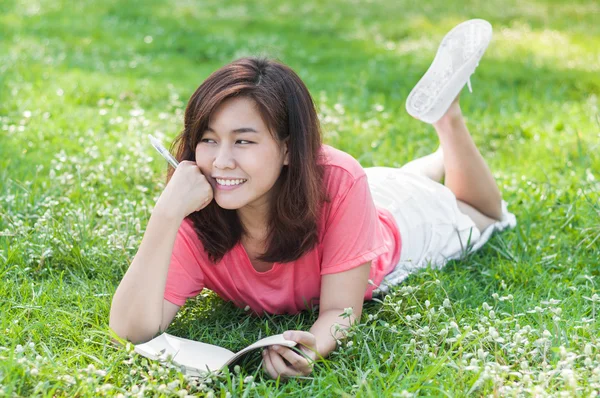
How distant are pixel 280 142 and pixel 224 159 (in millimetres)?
258

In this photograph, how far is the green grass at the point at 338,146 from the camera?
9.60 ft

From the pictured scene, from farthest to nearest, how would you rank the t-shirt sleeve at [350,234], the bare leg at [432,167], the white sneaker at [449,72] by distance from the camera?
the bare leg at [432,167]
the white sneaker at [449,72]
the t-shirt sleeve at [350,234]

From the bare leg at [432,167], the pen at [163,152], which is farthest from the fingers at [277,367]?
the bare leg at [432,167]

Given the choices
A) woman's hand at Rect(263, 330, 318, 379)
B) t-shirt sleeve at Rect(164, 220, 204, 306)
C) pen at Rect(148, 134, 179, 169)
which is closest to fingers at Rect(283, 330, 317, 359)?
woman's hand at Rect(263, 330, 318, 379)

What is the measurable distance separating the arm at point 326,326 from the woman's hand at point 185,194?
0.64 meters

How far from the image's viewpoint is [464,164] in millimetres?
4418

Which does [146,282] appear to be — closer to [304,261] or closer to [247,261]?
[247,261]

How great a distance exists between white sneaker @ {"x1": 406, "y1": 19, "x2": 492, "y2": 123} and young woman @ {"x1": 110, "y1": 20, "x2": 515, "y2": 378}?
2.78 feet

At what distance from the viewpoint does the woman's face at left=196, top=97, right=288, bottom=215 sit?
304 cm

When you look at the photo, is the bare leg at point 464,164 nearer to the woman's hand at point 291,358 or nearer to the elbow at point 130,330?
the woman's hand at point 291,358

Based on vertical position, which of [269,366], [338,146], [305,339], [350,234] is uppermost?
[350,234]

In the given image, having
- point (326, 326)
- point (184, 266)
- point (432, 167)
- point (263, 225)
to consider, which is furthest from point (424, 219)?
point (184, 266)

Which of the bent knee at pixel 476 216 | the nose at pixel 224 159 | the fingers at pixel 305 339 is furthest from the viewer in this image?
the bent knee at pixel 476 216

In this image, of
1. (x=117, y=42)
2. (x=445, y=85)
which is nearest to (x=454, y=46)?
(x=445, y=85)
